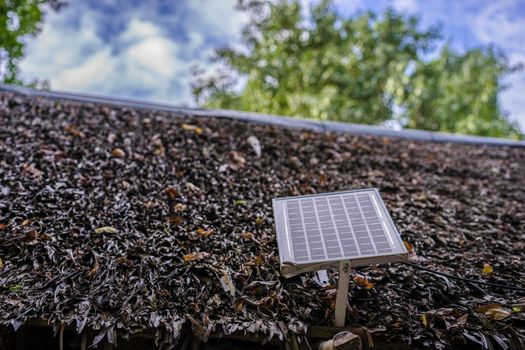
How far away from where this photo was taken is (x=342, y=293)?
153 cm

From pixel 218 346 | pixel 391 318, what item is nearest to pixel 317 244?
pixel 391 318

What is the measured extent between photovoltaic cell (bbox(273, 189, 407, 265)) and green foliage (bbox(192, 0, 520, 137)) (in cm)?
896

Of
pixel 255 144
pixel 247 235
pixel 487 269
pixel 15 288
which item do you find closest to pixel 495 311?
pixel 487 269

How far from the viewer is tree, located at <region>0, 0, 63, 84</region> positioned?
644 centimetres

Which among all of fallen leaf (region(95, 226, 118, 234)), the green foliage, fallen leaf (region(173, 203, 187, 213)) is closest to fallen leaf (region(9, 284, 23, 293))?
fallen leaf (region(95, 226, 118, 234))

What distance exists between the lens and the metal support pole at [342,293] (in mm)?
1500

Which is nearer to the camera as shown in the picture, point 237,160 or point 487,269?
point 487,269

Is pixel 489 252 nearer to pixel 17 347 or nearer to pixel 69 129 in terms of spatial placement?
pixel 17 347

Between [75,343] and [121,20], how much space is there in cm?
953

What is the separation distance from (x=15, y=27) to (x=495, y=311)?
6996mm

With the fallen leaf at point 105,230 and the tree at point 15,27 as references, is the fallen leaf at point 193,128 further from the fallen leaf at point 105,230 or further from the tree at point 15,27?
the tree at point 15,27

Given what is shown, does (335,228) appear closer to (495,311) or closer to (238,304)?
(238,304)

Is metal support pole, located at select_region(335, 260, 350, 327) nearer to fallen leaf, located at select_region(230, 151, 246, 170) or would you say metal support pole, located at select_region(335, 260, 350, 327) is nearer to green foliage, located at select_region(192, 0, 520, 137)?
fallen leaf, located at select_region(230, 151, 246, 170)

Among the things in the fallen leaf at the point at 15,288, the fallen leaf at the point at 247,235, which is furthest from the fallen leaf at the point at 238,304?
the fallen leaf at the point at 15,288
